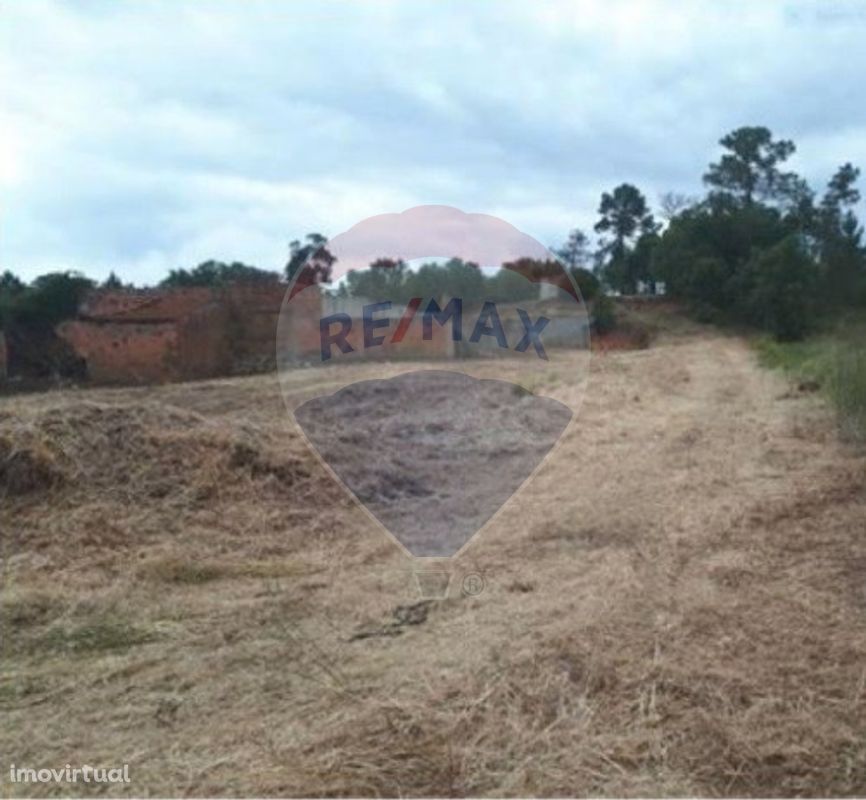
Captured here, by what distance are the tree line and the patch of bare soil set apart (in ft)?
18.7

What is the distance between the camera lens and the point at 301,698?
112 inches

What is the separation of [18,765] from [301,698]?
843 millimetres

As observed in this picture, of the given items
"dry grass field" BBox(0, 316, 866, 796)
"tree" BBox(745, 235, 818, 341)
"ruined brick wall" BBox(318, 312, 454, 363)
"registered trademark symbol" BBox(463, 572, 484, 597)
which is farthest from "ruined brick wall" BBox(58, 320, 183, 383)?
"tree" BBox(745, 235, 818, 341)

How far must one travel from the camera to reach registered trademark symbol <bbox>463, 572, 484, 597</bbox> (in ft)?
12.7

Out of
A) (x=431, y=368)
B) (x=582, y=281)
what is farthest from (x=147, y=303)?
(x=582, y=281)

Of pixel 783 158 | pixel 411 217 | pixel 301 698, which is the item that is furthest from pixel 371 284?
pixel 783 158

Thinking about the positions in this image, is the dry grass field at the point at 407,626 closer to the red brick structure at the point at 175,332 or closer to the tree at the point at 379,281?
the tree at the point at 379,281

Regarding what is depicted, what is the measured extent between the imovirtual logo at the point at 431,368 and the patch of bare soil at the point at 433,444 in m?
0.02

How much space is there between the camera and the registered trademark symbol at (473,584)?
152 inches

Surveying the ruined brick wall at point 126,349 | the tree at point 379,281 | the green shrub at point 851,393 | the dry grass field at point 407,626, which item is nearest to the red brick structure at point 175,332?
the ruined brick wall at point 126,349

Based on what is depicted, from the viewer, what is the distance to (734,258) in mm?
23203

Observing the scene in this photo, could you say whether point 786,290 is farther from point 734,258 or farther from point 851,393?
point 851,393

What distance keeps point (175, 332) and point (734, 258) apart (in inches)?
603

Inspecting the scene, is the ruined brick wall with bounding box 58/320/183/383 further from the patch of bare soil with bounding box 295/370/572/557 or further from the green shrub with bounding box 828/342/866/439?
the green shrub with bounding box 828/342/866/439
